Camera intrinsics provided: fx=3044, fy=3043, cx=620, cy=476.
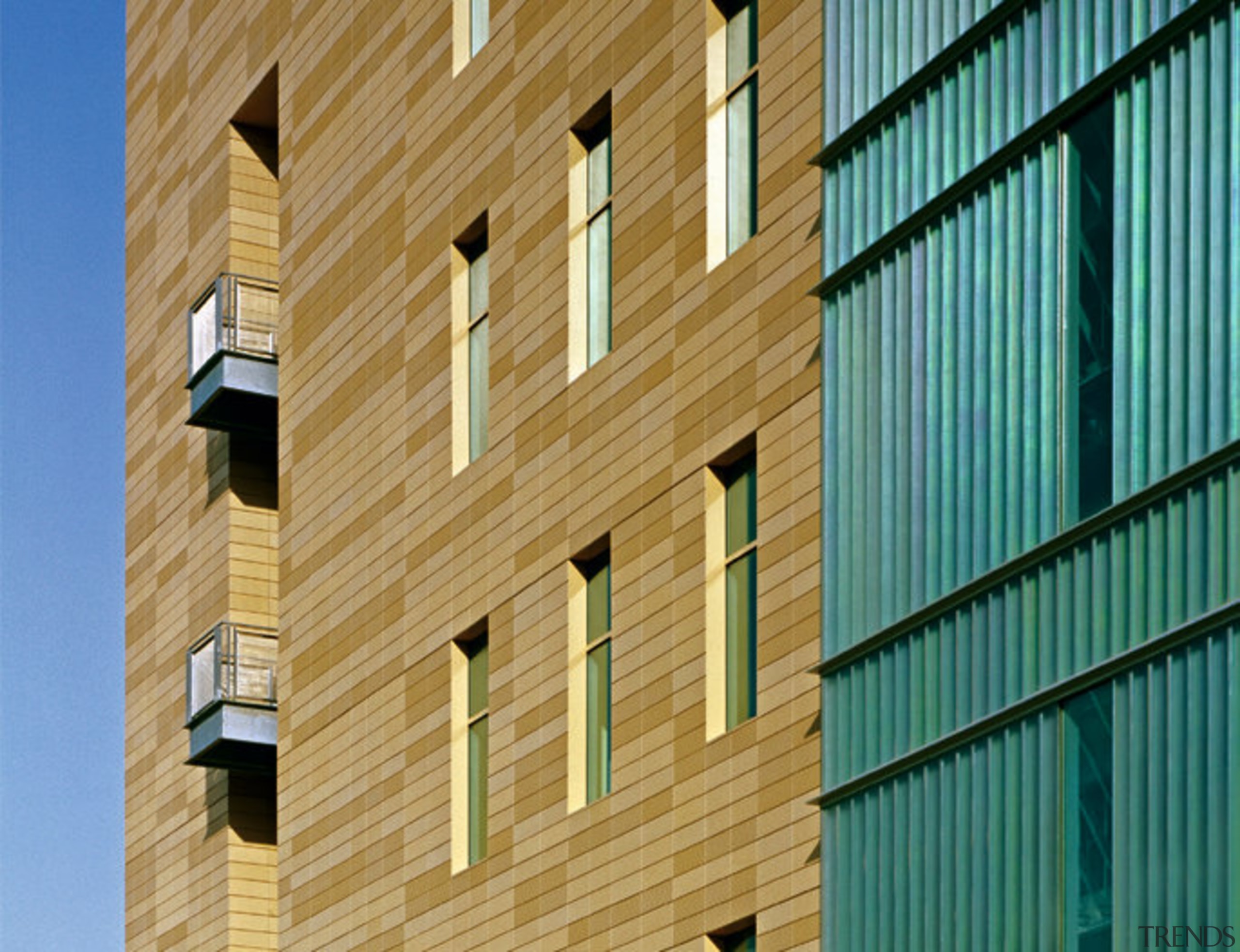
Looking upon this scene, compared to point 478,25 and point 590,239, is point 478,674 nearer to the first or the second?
point 590,239

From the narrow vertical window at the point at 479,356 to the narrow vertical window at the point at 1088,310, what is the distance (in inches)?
457

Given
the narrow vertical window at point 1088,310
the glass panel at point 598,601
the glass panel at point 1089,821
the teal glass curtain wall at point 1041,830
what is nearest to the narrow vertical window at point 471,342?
the glass panel at point 598,601

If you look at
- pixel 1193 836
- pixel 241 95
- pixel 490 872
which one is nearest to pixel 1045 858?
pixel 1193 836

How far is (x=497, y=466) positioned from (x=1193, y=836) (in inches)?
531

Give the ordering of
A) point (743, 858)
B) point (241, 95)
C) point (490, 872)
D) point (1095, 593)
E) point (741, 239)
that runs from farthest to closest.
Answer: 1. point (241, 95)
2. point (490, 872)
3. point (741, 239)
4. point (743, 858)
5. point (1095, 593)

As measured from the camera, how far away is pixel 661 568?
27.9 meters

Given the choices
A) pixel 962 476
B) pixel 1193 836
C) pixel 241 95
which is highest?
pixel 241 95

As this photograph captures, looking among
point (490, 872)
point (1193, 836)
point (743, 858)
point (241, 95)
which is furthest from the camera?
point (241, 95)

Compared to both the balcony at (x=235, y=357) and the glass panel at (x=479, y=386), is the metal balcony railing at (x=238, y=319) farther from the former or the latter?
the glass panel at (x=479, y=386)

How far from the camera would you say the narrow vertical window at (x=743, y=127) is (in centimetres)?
2761

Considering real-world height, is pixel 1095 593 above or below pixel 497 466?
below

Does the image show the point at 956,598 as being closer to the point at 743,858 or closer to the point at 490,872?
the point at 743,858

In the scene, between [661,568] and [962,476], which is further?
[661,568]

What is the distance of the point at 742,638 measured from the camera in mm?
26750
